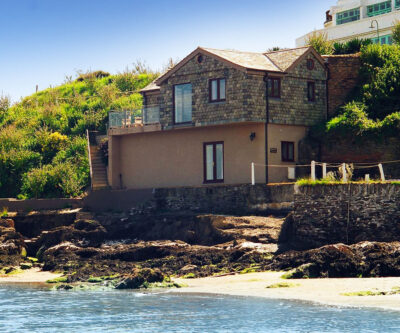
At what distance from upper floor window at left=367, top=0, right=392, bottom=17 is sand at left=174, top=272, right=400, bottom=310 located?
3603 centimetres

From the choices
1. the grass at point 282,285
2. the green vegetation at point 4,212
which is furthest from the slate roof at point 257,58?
the grass at point 282,285

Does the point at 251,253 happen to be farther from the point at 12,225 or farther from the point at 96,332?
the point at 12,225

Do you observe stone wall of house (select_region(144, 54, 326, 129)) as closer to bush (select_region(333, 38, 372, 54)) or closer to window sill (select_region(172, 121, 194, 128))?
window sill (select_region(172, 121, 194, 128))

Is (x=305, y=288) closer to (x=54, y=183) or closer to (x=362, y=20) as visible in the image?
(x=54, y=183)

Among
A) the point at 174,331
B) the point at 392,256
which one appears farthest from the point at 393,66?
the point at 174,331

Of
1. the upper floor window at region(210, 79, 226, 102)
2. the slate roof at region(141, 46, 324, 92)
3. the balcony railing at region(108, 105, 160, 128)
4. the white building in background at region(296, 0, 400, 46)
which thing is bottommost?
the balcony railing at region(108, 105, 160, 128)

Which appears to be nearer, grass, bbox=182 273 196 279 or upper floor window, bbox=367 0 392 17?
grass, bbox=182 273 196 279

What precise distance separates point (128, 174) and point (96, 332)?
23371 mm

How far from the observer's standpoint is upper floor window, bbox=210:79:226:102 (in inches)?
1695

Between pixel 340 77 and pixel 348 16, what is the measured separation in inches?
898

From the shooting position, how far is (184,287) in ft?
105

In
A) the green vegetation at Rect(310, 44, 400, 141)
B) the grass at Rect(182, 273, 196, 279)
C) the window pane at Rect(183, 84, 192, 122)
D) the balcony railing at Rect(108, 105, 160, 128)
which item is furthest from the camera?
the balcony railing at Rect(108, 105, 160, 128)

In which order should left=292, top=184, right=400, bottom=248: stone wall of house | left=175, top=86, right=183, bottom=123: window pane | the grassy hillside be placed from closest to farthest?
left=292, top=184, right=400, bottom=248: stone wall of house < left=175, top=86, right=183, bottom=123: window pane < the grassy hillside

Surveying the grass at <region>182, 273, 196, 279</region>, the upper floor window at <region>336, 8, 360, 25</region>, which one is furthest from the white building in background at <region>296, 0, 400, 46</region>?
the grass at <region>182, 273, 196, 279</region>
